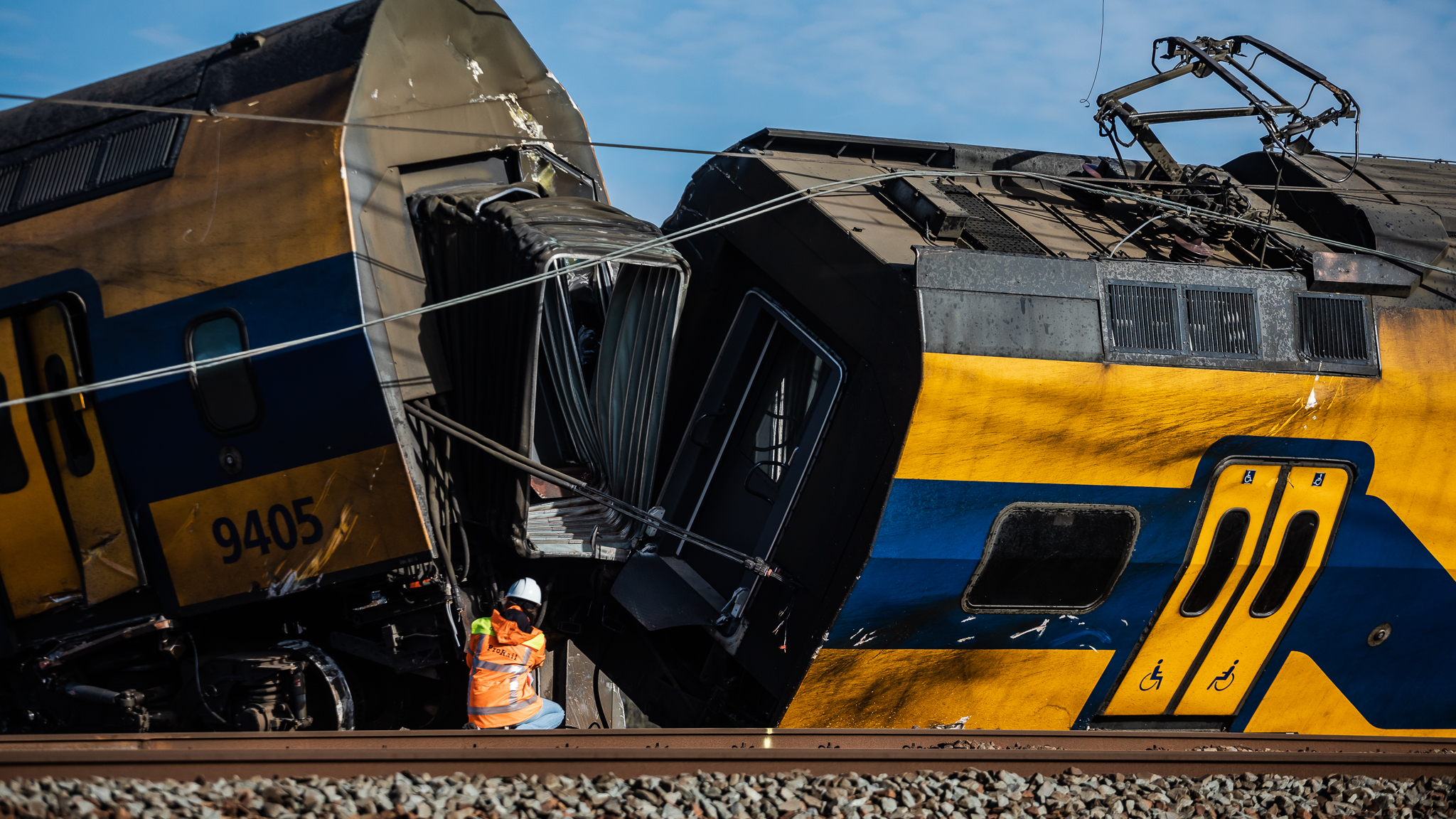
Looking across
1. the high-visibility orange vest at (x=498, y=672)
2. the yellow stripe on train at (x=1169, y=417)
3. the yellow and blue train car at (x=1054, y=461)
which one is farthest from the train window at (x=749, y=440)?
the high-visibility orange vest at (x=498, y=672)

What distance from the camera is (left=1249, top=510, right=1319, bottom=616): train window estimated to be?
23.1 feet

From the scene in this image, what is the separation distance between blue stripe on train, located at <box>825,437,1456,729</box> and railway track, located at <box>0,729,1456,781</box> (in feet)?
2.67

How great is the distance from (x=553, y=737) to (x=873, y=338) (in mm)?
2740

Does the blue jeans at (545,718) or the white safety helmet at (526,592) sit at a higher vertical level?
the white safety helmet at (526,592)

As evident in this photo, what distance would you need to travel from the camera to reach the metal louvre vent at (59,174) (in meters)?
6.71

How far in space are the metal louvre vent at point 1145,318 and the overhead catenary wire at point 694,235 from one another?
1.01 metres

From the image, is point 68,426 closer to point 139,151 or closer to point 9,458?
point 9,458

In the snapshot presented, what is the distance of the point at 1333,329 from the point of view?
275 inches

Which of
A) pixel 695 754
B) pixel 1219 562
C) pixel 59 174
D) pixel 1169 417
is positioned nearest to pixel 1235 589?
pixel 1219 562

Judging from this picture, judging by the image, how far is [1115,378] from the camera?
6.40 metres

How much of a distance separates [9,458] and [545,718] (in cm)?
349

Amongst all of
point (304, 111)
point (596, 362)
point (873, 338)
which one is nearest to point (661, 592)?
point (596, 362)

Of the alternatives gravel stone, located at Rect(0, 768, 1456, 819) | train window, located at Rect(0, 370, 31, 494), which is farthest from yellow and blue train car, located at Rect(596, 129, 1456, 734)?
train window, located at Rect(0, 370, 31, 494)

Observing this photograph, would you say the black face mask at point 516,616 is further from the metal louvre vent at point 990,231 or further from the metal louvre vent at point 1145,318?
the metal louvre vent at point 1145,318
